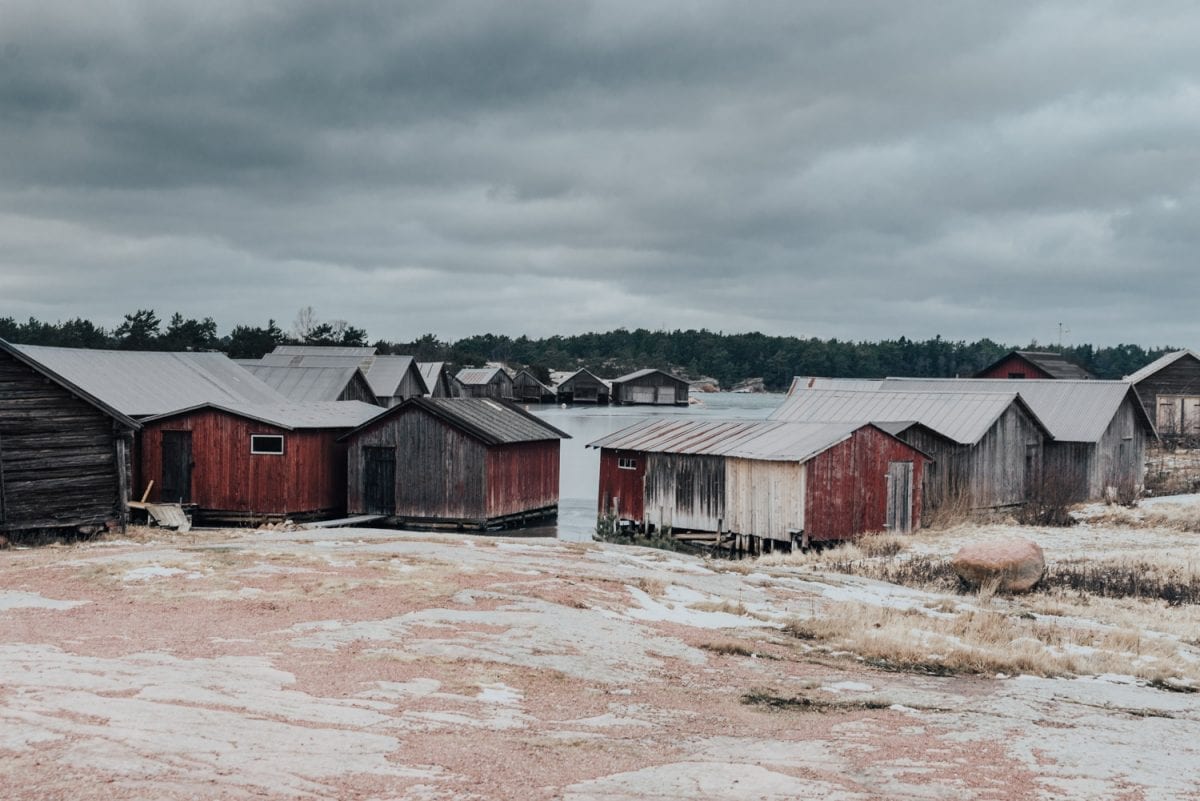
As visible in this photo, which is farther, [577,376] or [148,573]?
[577,376]

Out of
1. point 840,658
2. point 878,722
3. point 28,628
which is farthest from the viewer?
point 840,658

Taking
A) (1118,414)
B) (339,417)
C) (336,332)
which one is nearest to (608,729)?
(339,417)

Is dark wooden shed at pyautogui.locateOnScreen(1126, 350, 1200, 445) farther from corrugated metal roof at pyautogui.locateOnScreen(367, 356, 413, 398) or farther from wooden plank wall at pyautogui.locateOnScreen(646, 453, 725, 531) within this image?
corrugated metal roof at pyautogui.locateOnScreen(367, 356, 413, 398)

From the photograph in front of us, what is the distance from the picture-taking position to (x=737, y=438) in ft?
118

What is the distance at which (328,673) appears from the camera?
13.1m

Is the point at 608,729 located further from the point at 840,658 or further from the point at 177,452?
the point at 177,452

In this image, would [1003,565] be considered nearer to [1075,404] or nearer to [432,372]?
[1075,404]

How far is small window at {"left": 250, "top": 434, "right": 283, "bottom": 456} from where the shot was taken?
37219 millimetres

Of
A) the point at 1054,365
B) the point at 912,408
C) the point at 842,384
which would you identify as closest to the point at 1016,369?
the point at 1054,365

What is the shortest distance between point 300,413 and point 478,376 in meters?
87.4

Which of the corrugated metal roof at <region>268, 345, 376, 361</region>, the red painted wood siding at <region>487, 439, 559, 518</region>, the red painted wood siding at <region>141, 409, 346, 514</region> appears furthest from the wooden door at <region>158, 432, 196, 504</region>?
the corrugated metal roof at <region>268, 345, 376, 361</region>

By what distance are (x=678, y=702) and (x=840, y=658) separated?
432 cm

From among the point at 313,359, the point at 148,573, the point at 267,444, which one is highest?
the point at 313,359

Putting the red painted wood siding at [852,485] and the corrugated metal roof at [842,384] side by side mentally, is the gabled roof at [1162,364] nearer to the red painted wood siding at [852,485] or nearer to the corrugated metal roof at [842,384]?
the corrugated metal roof at [842,384]
